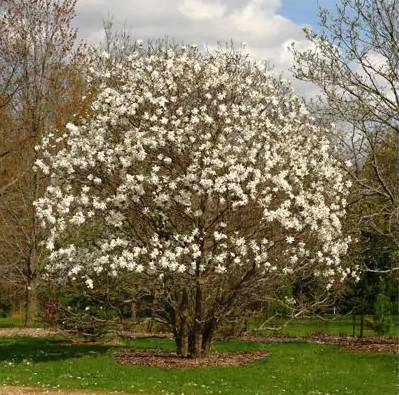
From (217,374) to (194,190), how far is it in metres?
3.90

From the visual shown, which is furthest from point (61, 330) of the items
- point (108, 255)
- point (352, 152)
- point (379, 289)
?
point (379, 289)

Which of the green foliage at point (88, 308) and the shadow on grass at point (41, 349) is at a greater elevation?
the green foliage at point (88, 308)

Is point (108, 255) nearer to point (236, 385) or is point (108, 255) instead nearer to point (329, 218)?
point (236, 385)

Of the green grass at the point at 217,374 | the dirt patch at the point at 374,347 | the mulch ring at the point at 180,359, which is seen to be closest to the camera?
the green grass at the point at 217,374

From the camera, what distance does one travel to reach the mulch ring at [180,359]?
15.8 m

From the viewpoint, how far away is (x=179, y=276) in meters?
15.7

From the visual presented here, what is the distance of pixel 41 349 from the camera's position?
755 inches

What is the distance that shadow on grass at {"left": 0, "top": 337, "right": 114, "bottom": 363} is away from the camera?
17125 millimetres

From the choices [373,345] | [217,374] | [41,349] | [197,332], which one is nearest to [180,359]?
[197,332]

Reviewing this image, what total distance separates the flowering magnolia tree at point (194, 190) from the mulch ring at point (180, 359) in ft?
1.76

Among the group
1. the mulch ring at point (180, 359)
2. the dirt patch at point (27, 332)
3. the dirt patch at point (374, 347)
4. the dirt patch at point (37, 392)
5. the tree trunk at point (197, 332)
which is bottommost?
the dirt patch at point (37, 392)

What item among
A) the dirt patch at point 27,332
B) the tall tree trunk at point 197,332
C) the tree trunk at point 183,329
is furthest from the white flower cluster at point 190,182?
the dirt patch at point 27,332

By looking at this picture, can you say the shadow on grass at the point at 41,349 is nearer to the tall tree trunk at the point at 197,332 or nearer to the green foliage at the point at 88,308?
the green foliage at the point at 88,308

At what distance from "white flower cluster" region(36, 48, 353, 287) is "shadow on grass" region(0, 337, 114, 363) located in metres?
2.46
